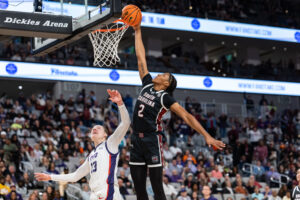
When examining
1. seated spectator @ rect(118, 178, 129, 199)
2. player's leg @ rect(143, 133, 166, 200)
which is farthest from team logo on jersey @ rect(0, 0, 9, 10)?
seated spectator @ rect(118, 178, 129, 199)

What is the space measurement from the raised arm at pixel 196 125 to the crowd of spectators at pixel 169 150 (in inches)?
247

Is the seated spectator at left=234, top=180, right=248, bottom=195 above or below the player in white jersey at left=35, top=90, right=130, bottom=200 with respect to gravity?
below

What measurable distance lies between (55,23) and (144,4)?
16.5 m

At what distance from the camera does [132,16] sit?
6855 millimetres

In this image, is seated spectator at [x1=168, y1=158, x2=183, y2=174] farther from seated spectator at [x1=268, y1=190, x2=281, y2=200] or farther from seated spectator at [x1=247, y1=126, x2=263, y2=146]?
seated spectator at [x1=247, y1=126, x2=263, y2=146]

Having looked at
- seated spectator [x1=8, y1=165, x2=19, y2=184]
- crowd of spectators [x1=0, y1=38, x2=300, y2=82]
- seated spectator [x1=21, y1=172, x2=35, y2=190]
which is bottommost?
seated spectator [x1=21, y1=172, x2=35, y2=190]

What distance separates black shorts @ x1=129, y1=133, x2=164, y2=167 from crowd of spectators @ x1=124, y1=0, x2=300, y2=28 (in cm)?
1661

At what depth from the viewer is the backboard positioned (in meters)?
7.40

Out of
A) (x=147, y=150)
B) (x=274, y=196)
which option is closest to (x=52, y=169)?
(x=274, y=196)

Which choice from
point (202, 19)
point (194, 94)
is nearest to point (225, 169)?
point (202, 19)

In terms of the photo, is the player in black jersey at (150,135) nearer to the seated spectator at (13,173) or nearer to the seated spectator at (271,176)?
the seated spectator at (13,173)

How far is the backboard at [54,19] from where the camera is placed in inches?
291

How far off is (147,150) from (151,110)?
1.61 ft

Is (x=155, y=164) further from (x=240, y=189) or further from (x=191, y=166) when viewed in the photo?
(x=191, y=166)
